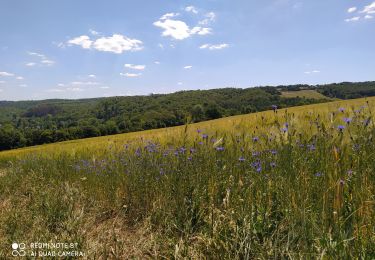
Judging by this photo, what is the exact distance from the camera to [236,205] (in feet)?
7.57

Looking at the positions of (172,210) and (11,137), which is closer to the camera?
(172,210)

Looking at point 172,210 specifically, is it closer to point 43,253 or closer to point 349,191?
point 43,253

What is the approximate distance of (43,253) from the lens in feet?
6.81

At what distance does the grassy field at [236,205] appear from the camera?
1.68 metres

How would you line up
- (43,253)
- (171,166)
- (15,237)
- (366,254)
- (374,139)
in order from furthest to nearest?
1. (171,166)
2. (15,237)
3. (374,139)
4. (43,253)
5. (366,254)

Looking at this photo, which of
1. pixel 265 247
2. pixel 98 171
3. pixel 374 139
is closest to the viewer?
pixel 265 247

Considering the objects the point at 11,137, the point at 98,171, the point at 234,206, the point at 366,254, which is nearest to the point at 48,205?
the point at 98,171

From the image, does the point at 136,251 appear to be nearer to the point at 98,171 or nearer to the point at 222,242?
the point at 222,242

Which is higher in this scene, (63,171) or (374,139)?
(374,139)

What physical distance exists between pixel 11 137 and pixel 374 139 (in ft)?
255

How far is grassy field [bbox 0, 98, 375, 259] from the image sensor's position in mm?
1684

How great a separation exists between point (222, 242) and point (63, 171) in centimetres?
412

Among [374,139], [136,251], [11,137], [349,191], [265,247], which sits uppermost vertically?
[374,139]

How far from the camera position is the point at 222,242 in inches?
75.5
